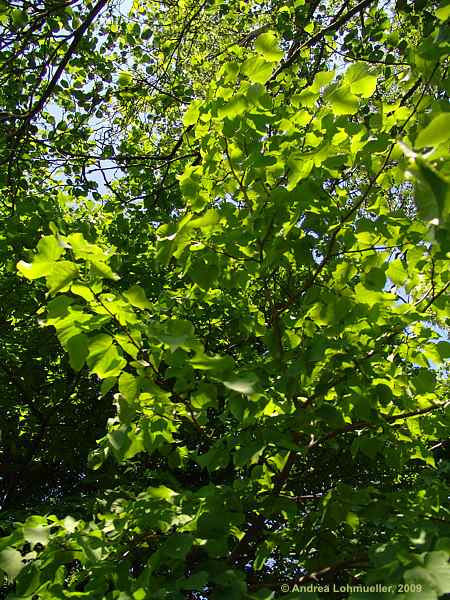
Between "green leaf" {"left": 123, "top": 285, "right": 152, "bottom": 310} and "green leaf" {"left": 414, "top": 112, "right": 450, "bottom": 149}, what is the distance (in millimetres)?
835

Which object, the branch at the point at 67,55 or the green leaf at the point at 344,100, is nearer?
the green leaf at the point at 344,100

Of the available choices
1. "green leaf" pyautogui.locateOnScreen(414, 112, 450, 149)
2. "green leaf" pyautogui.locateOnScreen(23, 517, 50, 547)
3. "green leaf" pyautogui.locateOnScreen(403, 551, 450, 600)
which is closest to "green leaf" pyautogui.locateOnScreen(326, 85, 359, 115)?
"green leaf" pyautogui.locateOnScreen(414, 112, 450, 149)

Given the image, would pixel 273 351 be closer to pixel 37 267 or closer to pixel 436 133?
pixel 37 267

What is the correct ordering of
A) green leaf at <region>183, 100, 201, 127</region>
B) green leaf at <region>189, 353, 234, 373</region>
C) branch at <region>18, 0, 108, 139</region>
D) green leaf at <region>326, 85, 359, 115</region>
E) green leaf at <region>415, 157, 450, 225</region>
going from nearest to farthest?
green leaf at <region>415, 157, 450, 225</region>, green leaf at <region>189, 353, 234, 373</region>, green leaf at <region>326, 85, 359, 115</region>, green leaf at <region>183, 100, 201, 127</region>, branch at <region>18, 0, 108, 139</region>

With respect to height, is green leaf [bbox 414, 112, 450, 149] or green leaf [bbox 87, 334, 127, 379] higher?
green leaf [bbox 414, 112, 450, 149]

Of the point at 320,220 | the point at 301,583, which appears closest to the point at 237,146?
the point at 320,220

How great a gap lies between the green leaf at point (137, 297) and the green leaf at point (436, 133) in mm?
835

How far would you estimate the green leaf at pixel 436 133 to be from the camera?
0.96 metres

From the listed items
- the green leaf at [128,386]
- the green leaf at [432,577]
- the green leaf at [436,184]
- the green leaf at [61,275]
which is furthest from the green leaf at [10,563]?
the green leaf at [436,184]

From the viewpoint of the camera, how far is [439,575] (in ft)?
3.65

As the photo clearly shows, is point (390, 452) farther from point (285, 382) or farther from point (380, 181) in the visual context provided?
point (380, 181)

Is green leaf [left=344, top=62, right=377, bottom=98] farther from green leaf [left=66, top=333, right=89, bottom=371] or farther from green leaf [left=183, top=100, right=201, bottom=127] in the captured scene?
green leaf [left=66, top=333, right=89, bottom=371]

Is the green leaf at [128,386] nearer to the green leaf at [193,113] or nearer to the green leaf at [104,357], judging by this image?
the green leaf at [104,357]

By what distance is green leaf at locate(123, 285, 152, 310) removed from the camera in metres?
1.50
